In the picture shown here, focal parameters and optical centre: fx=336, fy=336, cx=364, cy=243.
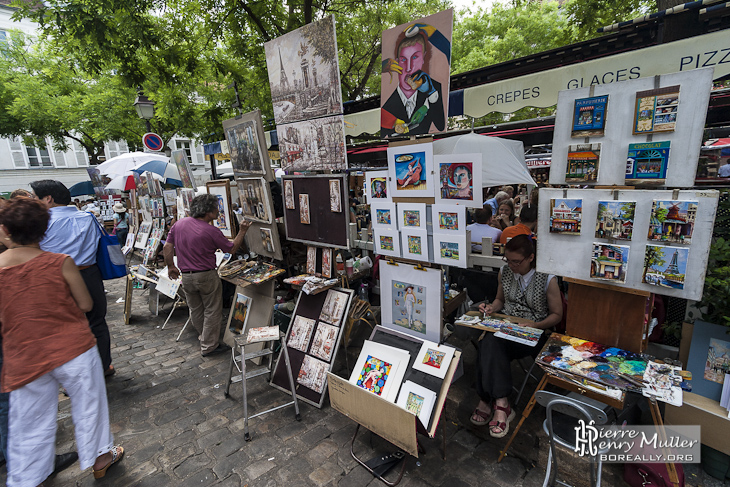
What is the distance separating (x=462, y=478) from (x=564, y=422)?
0.80 meters

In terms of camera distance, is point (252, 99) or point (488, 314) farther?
point (252, 99)

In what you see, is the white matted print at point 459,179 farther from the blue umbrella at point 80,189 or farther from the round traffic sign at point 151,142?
the blue umbrella at point 80,189

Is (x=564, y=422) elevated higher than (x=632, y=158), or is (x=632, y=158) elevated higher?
(x=632, y=158)

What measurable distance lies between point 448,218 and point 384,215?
622mm

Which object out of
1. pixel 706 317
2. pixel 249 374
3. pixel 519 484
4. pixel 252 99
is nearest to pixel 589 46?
pixel 706 317

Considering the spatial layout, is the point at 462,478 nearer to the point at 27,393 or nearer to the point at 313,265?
the point at 313,265

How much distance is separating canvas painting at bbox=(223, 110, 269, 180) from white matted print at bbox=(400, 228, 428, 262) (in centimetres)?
198

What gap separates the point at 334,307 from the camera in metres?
3.36

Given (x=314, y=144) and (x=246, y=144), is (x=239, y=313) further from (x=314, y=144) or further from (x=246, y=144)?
(x=314, y=144)

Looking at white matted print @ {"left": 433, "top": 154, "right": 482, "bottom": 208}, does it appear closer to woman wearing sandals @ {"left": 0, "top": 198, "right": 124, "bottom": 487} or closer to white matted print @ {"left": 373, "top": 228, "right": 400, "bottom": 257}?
white matted print @ {"left": 373, "top": 228, "right": 400, "bottom": 257}

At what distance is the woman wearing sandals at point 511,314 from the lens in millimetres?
2654

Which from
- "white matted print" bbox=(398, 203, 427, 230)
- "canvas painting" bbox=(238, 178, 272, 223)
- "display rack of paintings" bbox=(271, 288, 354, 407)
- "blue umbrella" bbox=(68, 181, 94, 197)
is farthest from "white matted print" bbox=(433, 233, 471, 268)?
"blue umbrella" bbox=(68, 181, 94, 197)

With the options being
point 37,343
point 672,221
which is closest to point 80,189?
point 37,343

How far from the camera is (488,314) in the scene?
2969 mm
